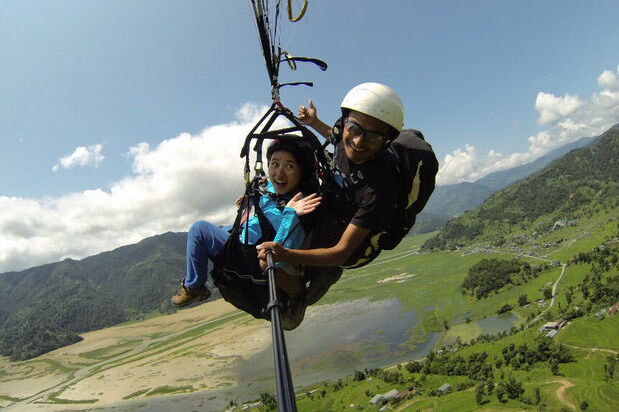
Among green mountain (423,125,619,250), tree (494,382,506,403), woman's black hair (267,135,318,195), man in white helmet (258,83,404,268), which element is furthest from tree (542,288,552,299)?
woman's black hair (267,135,318,195)

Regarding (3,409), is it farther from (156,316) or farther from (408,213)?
(408,213)

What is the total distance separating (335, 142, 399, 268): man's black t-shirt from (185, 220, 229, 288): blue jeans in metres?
1.26

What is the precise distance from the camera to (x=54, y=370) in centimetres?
9431

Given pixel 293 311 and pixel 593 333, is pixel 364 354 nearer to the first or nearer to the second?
pixel 593 333

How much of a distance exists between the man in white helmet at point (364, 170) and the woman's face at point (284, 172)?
39 cm

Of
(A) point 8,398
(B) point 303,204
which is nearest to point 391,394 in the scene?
(B) point 303,204

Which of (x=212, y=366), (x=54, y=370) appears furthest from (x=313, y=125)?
(x=54, y=370)

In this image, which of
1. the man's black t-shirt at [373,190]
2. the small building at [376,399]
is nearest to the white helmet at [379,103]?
the man's black t-shirt at [373,190]

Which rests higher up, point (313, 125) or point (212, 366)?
point (313, 125)

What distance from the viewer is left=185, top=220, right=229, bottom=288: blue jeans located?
321 cm

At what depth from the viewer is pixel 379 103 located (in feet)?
9.11

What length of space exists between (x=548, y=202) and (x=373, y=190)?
159435 millimetres

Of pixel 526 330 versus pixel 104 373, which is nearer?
pixel 526 330

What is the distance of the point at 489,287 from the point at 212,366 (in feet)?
184
